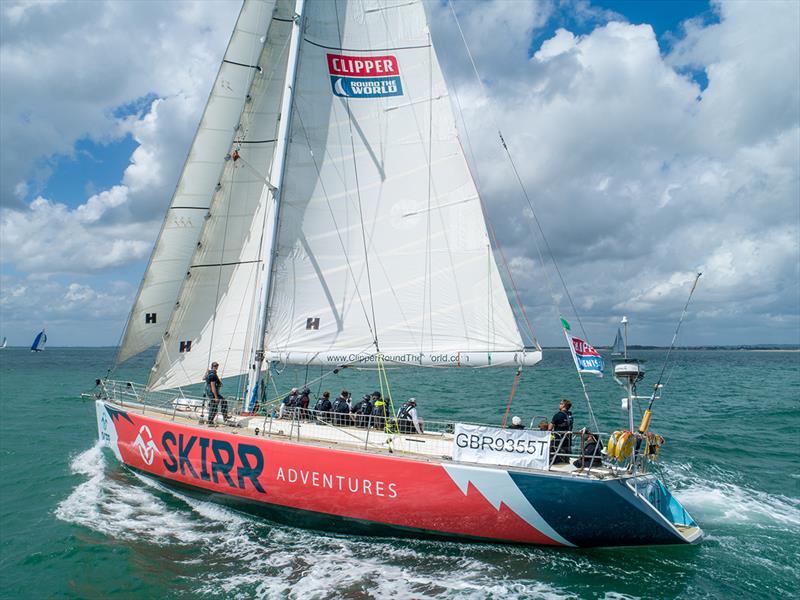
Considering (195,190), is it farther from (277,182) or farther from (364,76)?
(364,76)

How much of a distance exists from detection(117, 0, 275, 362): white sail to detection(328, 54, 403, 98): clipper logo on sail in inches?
113

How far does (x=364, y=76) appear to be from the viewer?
13594mm

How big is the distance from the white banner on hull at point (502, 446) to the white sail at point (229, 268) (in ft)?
22.6

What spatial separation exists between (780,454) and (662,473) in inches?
234

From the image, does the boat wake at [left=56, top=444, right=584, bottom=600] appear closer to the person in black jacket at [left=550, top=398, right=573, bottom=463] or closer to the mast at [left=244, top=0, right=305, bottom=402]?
the person in black jacket at [left=550, top=398, right=573, bottom=463]

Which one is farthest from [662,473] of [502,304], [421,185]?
[421,185]

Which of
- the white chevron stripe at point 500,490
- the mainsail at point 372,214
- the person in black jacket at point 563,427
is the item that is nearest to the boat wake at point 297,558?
the white chevron stripe at point 500,490

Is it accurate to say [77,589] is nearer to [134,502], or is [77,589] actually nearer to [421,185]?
[134,502]

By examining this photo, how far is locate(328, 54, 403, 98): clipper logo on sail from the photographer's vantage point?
44.4 feet

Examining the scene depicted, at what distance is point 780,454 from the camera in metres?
18.4

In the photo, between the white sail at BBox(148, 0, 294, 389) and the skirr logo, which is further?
the white sail at BBox(148, 0, 294, 389)

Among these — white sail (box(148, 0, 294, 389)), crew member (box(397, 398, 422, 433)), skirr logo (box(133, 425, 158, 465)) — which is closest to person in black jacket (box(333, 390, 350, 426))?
crew member (box(397, 398, 422, 433))

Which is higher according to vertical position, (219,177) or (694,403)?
(219,177)

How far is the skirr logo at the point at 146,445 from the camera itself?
13.6 m
